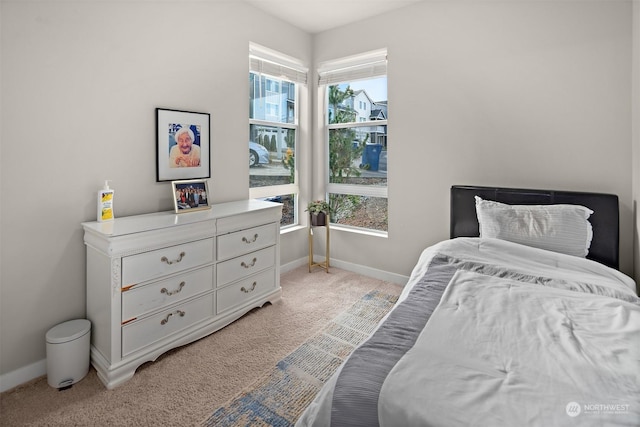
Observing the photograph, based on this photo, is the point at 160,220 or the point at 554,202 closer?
the point at 160,220

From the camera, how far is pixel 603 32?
2.34m

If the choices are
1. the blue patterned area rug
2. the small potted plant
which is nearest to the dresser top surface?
the small potted plant

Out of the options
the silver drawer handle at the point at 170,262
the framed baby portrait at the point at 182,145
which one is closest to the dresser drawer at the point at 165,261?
the silver drawer handle at the point at 170,262

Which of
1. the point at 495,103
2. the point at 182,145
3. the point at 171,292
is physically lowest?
the point at 171,292

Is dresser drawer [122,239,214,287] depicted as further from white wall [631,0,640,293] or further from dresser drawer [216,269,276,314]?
white wall [631,0,640,293]

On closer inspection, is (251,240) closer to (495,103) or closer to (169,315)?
(169,315)

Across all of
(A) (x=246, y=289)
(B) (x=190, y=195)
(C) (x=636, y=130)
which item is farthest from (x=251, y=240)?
(C) (x=636, y=130)

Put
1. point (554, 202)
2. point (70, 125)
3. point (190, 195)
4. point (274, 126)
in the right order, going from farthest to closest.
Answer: point (274, 126) → point (190, 195) → point (554, 202) → point (70, 125)

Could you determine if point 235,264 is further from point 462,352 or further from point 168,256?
point 462,352

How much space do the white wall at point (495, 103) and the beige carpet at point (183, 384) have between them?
4.95ft

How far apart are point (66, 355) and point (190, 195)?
4.19 feet

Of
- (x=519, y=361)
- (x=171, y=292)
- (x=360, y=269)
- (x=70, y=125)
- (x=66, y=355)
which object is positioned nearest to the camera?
(x=519, y=361)

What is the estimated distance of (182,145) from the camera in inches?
105

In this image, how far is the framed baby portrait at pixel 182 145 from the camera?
8.28ft
